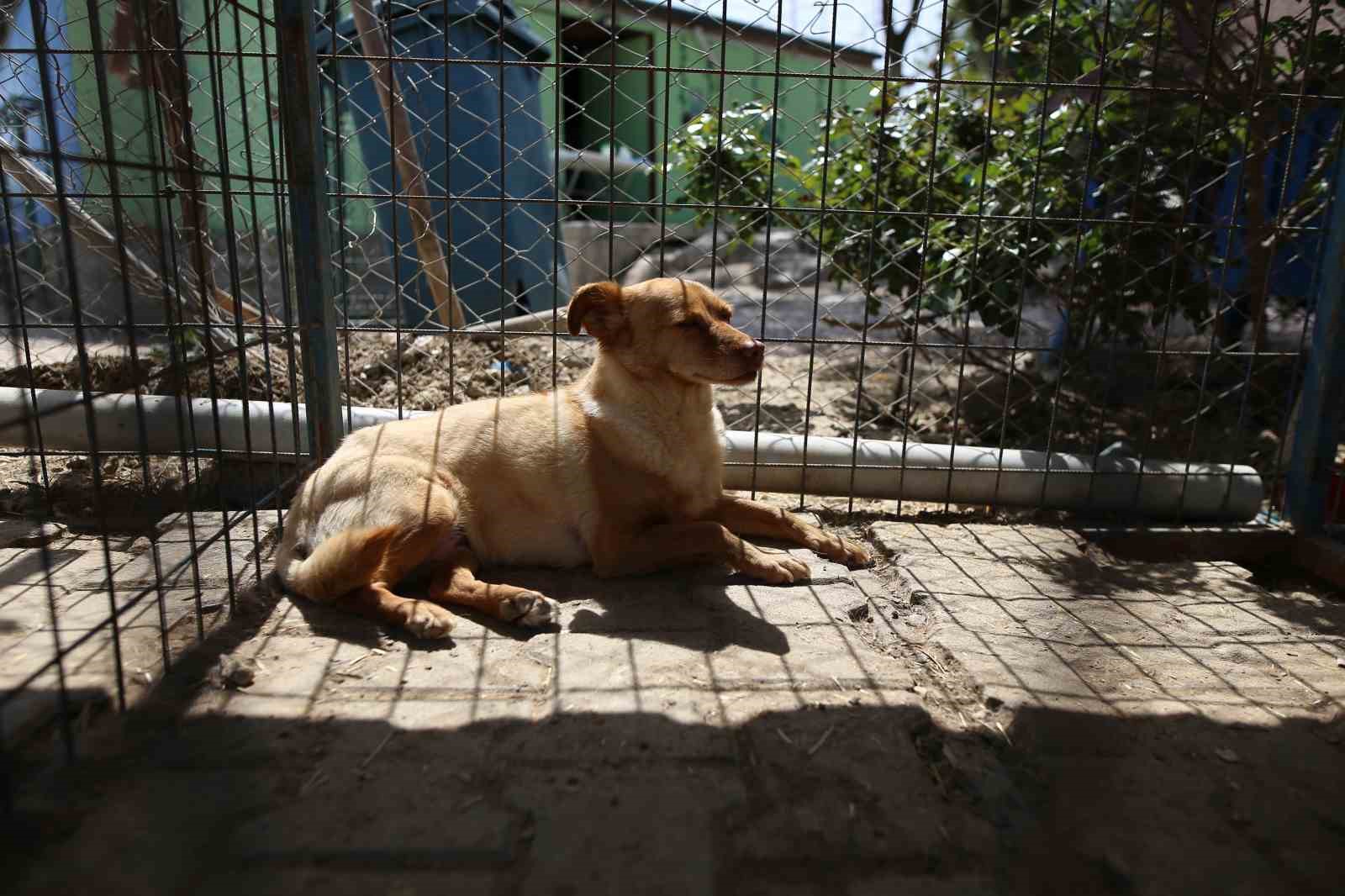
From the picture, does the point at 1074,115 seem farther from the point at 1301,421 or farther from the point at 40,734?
the point at 40,734

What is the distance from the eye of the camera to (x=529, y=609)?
261cm

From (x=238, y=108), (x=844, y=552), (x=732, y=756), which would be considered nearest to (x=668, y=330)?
(x=844, y=552)

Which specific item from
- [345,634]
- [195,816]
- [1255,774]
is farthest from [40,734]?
[1255,774]

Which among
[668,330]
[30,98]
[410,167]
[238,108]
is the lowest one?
[668,330]

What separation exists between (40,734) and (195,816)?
405mm

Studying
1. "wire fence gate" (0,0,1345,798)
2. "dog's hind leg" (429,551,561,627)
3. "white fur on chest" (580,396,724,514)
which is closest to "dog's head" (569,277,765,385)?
"white fur on chest" (580,396,724,514)

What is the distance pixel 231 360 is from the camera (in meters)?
4.55

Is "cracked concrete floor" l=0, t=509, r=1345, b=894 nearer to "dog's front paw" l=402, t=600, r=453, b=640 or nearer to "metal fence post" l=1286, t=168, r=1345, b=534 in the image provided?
"dog's front paw" l=402, t=600, r=453, b=640

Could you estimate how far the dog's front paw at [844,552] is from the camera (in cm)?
321

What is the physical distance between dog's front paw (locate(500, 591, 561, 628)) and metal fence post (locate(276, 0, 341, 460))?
1.20 m

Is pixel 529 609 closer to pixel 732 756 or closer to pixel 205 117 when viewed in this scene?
pixel 732 756

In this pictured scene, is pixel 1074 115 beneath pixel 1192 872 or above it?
above

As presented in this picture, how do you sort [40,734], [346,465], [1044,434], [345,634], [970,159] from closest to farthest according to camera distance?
[40,734]
[345,634]
[346,465]
[970,159]
[1044,434]

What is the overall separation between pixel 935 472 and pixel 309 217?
264 centimetres
